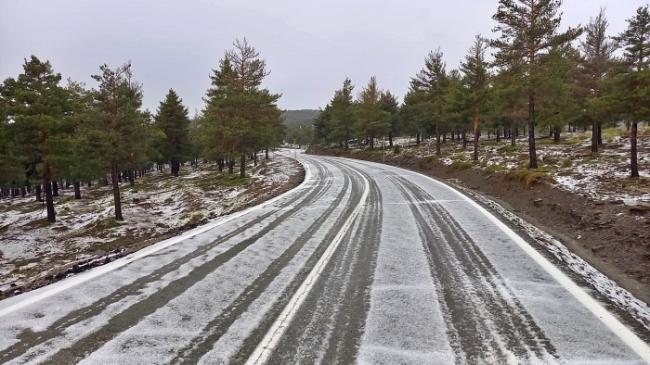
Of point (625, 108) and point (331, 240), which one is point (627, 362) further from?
point (625, 108)

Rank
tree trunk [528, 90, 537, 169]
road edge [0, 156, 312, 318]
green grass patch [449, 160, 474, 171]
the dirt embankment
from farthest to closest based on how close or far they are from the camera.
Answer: green grass patch [449, 160, 474, 171], tree trunk [528, 90, 537, 169], the dirt embankment, road edge [0, 156, 312, 318]

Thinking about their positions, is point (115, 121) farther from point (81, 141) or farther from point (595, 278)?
point (595, 278)

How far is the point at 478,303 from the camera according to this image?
5.23 meters

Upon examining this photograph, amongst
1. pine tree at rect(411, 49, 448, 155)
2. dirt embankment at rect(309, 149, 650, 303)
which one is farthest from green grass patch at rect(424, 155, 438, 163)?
dirt embankment at rect(309, 149, 650, 303)

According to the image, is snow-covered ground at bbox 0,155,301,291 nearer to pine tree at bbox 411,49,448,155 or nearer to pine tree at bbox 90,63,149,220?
pine tree at bbox 90,63,149,220

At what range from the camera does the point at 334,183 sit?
22000mm

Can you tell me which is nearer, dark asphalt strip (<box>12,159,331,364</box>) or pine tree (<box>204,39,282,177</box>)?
dark asphalt strip (<box>12,159,331,364</box>)

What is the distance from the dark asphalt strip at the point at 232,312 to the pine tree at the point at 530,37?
723 inches

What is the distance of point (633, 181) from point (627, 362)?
1441 cm

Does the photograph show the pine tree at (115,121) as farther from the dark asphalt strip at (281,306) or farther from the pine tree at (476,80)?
the pine tree at (476,80)

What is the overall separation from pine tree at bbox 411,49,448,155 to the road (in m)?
32.4

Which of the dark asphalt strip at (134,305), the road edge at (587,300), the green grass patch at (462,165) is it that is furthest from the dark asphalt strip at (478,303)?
the green grass patch at (462,165)

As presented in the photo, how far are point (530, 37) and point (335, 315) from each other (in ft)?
73.7

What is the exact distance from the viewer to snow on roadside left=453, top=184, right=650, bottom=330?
5109 mm
